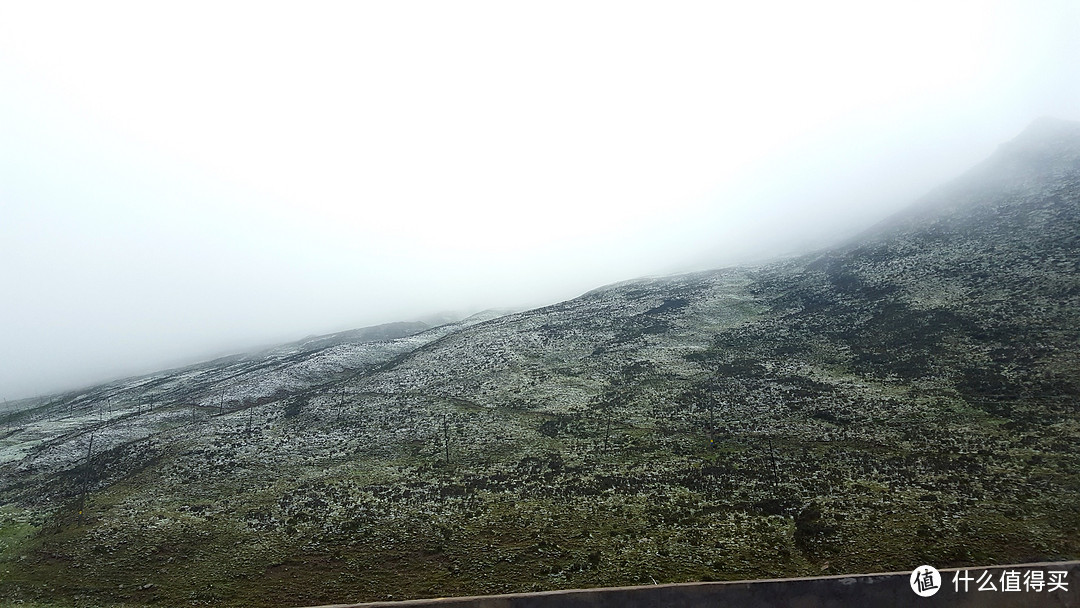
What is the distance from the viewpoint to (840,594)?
1723 centimetres

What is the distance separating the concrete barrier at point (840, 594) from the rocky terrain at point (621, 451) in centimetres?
709

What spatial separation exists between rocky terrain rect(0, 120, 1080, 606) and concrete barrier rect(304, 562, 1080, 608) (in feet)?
23.3

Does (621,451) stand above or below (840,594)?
below

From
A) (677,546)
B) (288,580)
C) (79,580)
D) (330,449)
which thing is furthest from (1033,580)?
(330,449)

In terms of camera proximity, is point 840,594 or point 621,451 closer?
point 840,594

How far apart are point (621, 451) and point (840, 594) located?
79.7 feet

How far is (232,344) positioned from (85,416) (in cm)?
11857

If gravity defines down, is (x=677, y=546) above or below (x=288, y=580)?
below

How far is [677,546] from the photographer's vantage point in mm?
27000

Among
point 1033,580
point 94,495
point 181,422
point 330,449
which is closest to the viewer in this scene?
point 1033,580

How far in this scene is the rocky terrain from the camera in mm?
26266

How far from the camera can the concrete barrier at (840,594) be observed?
16281 mm

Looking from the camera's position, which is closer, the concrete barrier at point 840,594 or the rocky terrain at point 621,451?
the concrete barrier at point 840,594

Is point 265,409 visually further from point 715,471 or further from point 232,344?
point 232,344
